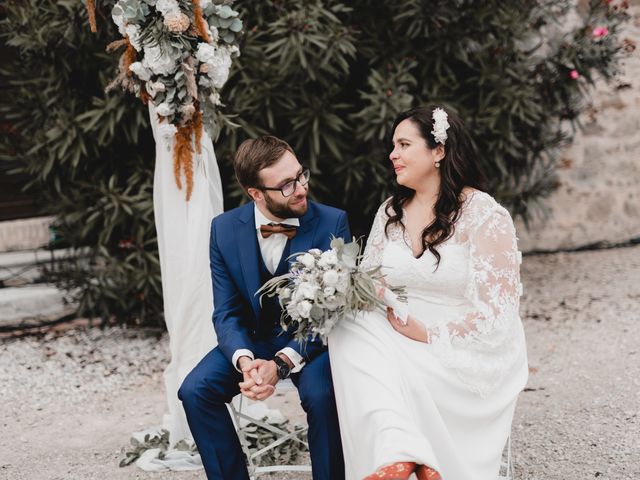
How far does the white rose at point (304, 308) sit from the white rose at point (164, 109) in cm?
126

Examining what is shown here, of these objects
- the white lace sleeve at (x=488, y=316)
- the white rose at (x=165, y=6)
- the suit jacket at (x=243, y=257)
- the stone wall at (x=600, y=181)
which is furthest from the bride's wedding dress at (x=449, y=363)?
the stone wall at (x=600, y=181)

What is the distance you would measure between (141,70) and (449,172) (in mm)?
1477

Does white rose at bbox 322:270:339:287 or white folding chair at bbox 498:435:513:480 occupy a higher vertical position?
white rose at bbox 322:270:339:287

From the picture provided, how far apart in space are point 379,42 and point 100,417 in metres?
3.34

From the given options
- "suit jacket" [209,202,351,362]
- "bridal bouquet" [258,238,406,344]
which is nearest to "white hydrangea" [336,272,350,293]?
"bridal bouquet" [258,238,406,344]

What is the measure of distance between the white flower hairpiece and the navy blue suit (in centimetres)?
56

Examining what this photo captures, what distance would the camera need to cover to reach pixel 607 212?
765 centimetres

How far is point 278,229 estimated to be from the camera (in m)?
3.32

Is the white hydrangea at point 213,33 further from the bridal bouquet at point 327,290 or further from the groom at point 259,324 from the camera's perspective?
the bridal bouquet at point 327,290

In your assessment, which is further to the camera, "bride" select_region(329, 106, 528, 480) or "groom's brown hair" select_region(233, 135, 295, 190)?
"groom's brown hair" select_region(233, 135, 295, 190)

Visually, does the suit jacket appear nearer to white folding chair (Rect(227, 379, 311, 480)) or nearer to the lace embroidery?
white folding chair (Rect(227, 379, 311, 480))

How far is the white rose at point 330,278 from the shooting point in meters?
2.79

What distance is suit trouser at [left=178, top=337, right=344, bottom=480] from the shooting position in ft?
9.82

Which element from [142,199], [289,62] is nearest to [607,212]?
[289,62]
